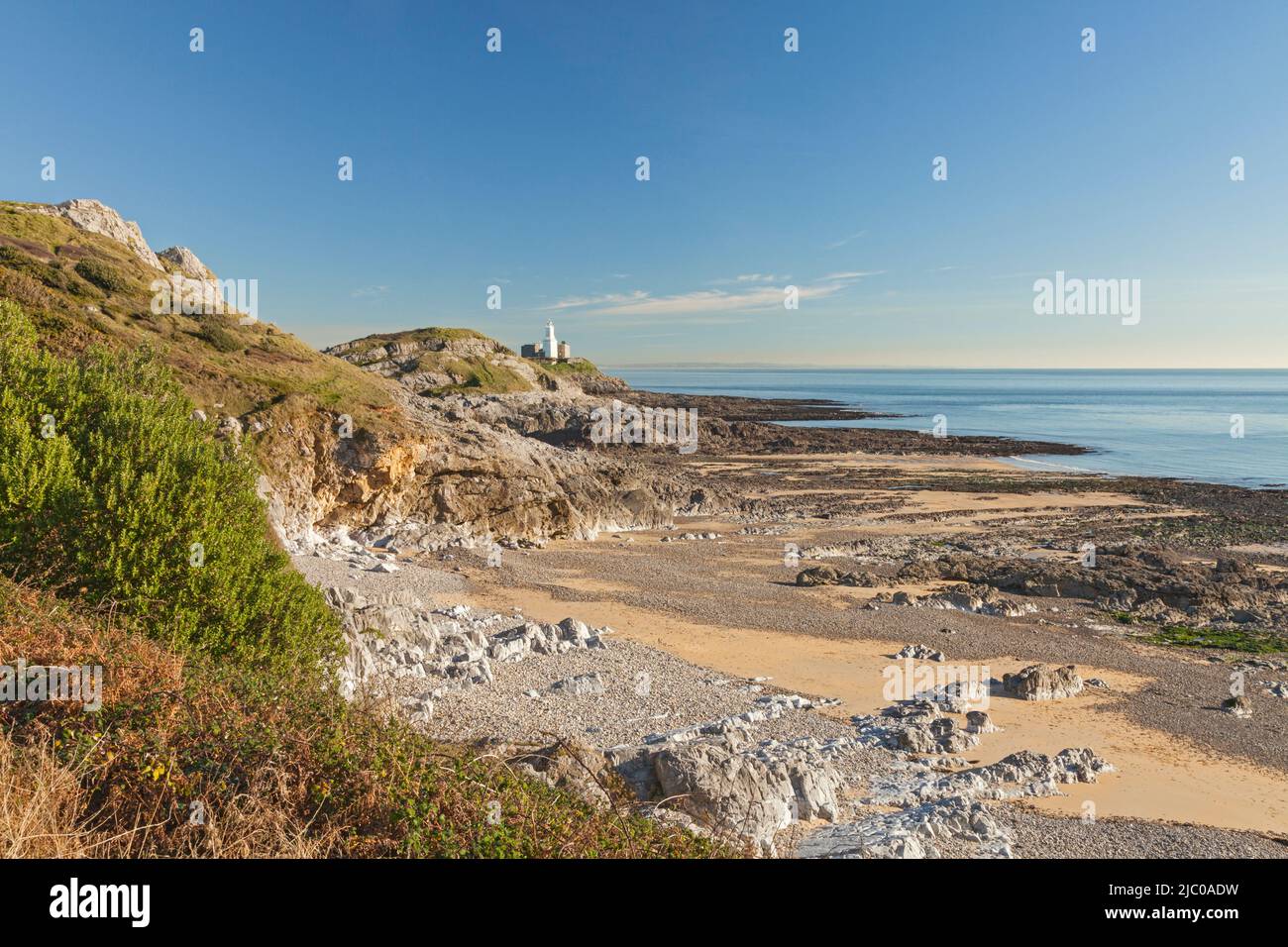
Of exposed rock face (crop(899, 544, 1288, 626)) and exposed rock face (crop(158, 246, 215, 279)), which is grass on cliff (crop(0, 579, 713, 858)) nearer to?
exposed rock face (crop(899, 544, 1288, 626))

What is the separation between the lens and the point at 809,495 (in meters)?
40.8

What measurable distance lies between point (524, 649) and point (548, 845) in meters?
9.98

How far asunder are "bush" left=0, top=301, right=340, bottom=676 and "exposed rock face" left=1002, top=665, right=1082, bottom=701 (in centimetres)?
1200

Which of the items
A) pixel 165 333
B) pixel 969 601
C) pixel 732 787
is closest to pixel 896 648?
pixel 969 601

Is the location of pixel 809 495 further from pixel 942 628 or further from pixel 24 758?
pixel 24 758

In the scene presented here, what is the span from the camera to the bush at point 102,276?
101 ft

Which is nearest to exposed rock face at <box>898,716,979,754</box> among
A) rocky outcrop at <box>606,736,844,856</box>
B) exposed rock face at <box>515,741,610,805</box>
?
rocky outcrop at <box>606,736,844,856</box>

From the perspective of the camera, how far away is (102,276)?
31.0 meters

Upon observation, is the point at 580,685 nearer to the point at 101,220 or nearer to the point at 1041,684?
the point at 1041,684

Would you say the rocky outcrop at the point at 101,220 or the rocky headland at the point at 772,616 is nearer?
the rocky headland at the point at 772,616

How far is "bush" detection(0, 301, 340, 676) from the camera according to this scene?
28.8ft

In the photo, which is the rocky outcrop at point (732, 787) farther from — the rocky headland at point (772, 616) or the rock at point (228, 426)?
the rock at point (228, 426)

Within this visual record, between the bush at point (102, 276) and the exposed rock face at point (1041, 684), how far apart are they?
3463cm

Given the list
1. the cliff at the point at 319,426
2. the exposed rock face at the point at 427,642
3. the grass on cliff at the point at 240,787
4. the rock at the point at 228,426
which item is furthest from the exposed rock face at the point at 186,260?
the grass on cliff at the point at 240,787
